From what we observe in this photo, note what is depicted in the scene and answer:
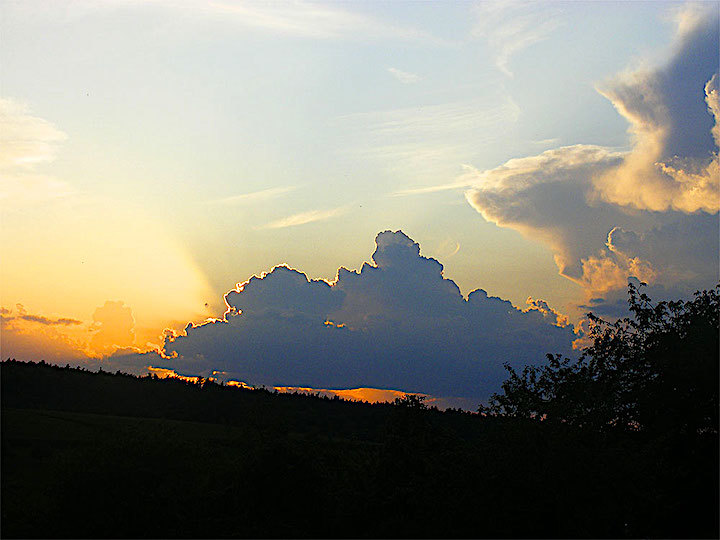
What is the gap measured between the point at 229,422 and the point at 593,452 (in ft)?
260

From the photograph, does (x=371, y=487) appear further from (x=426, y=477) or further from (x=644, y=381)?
(x=644, y=381)

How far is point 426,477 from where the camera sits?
96.9ft

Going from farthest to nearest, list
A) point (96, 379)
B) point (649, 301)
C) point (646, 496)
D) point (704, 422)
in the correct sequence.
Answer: point (96, 379) < point (649, 301) < point (704, 422) < point (646, 496)

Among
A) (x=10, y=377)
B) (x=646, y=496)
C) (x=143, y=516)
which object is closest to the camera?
(x=646, y=496)

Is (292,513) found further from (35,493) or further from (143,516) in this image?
(35,493)

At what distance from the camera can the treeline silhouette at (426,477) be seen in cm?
2675

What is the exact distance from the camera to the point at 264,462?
3109 cm

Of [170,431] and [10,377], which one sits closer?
[170,431]

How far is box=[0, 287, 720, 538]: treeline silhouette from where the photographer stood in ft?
87.8

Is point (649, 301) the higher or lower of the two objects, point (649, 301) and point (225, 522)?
the higher

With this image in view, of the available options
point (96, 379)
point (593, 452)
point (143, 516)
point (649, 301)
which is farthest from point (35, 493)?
point (96, 379)

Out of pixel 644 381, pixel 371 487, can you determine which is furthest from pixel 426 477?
pixel 644 381

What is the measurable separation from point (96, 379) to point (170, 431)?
267 feet

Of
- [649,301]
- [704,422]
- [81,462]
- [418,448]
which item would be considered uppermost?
[649,301]
